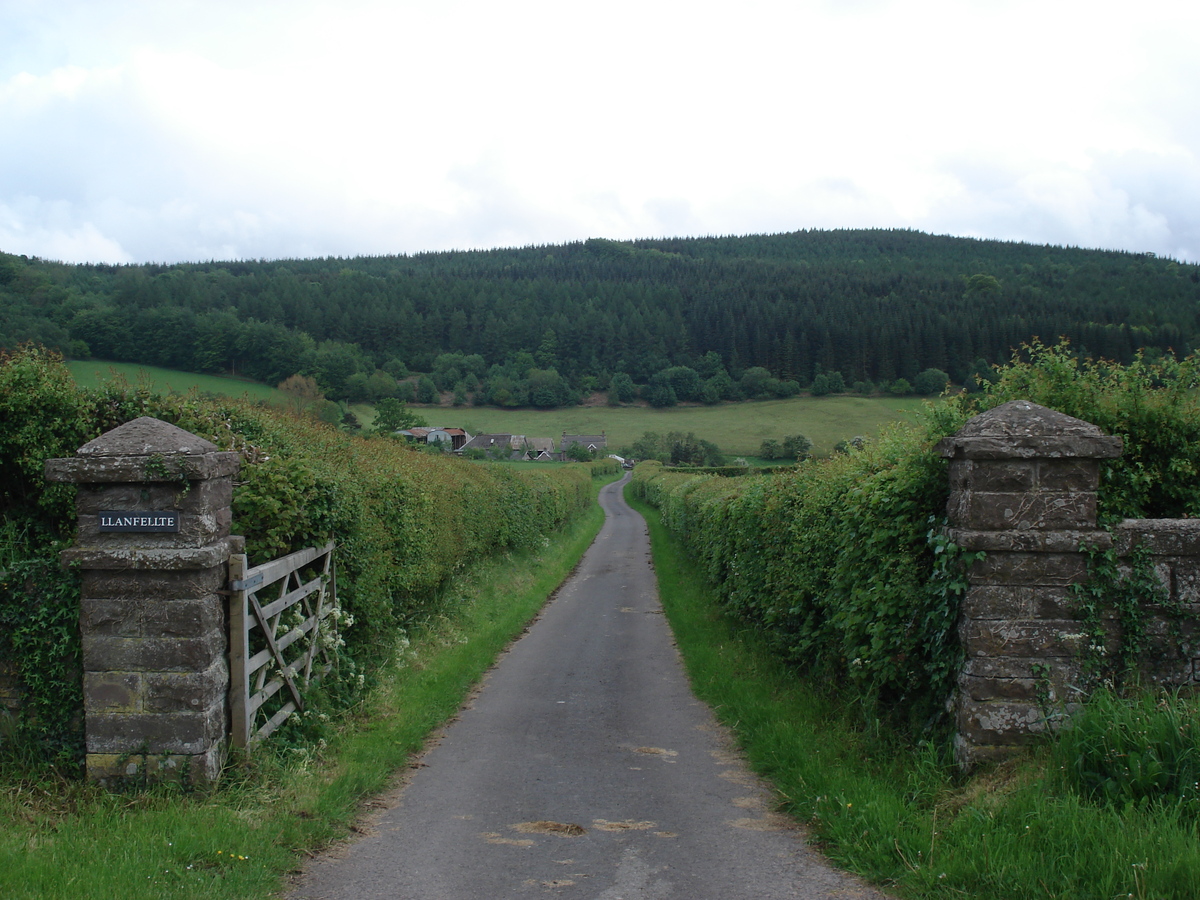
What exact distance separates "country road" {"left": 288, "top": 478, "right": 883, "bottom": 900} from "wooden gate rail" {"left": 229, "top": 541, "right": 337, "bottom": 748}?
123cm

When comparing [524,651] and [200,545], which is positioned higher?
[200,545]

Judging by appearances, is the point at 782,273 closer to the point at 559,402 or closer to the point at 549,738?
the point at 559,402

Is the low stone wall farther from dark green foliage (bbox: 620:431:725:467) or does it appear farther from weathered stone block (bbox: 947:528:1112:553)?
dark green foliage (bbox: 620:431:725:467)

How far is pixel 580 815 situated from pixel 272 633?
8.99 feet

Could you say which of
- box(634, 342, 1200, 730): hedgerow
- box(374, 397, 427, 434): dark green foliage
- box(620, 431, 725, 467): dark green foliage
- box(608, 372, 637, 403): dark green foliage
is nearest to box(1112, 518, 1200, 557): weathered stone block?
box(634, 342, 1200, 730): hedgerow

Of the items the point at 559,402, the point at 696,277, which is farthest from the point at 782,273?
the point at 559,402

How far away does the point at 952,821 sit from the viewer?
15.2ft

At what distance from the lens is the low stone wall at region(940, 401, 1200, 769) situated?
5098 mm

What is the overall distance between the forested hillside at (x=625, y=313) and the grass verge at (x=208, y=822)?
60.7m

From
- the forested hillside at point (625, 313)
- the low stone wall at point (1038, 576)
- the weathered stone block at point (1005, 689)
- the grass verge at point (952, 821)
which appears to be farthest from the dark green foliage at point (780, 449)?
the weathered stone block at point (1005, 689)

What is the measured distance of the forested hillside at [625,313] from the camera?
77.8m

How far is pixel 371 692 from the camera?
796 cm

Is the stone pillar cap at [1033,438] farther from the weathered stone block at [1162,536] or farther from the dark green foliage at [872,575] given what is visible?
the dark green foliage at [872,575]

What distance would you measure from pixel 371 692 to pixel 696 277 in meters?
135
